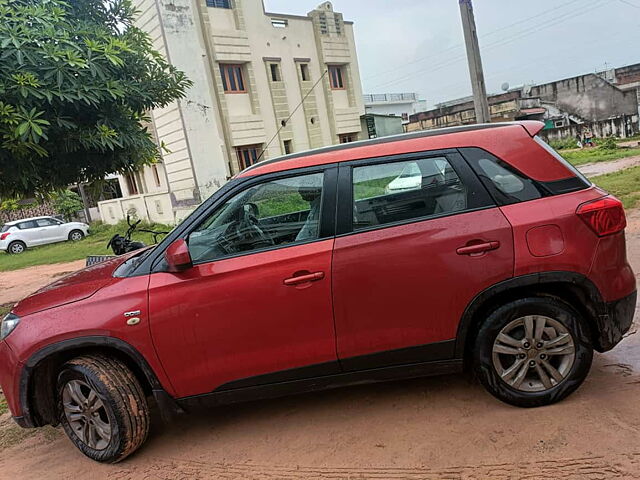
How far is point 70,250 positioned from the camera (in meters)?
18.2

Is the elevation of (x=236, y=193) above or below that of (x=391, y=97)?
below

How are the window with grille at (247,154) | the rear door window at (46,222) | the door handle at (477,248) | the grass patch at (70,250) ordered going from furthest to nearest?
1. the rear door window at (46,222)
2. the window with grille at (247,154)
3. the grass patch at (70,250)
4. the door handle at (477,248)

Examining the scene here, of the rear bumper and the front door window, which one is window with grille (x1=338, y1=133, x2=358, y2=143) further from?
the rear bumper

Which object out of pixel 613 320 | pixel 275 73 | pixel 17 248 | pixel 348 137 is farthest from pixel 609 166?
pixel 17 248

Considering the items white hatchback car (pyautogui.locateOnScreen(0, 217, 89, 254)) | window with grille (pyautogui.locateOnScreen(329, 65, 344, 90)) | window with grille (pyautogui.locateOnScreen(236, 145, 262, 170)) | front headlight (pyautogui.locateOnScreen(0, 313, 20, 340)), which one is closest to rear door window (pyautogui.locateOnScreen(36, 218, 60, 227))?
white hatchback car (pyautogui.locateOnScreen(0, 217, 89, 254))

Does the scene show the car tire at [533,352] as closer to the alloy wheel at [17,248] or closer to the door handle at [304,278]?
the door handle at [304,278]

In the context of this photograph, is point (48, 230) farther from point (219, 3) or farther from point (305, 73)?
point (305, 73)

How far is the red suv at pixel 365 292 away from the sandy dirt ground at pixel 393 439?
0.75ft

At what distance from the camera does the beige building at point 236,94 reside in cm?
1622

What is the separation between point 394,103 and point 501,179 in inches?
2132

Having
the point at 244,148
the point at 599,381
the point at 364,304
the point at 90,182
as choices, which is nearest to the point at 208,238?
the point at 364,304

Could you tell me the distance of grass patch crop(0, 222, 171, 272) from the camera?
52.1 ft

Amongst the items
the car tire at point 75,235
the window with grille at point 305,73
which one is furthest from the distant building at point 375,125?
the car tire at point 75,235

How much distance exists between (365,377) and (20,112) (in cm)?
418
